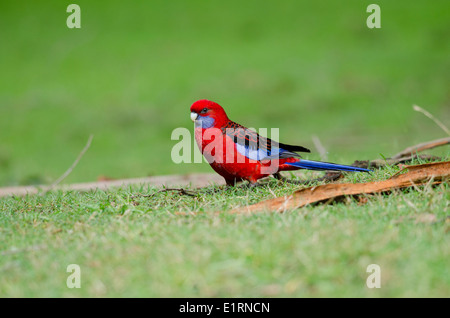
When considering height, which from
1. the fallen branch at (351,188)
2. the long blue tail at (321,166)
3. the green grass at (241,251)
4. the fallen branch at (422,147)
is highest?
the fallen branch at (422,147)

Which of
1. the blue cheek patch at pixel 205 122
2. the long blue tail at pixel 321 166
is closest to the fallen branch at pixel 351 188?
the long blue tail at pixel 321 166

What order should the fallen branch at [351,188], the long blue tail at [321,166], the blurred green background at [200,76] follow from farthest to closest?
1. the blurred green background at [200,76]
2. the long blue tail at [321,166]
3. the fallen branch at [351,188]

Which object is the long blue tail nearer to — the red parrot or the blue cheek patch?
the red parrot

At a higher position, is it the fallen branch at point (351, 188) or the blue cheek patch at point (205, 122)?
the blue cheek patch at point (205, 122)

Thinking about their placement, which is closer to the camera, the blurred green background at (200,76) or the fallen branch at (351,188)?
the fallen branch at (351,188)

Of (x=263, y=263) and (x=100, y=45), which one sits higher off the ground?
(x=100, y=45)

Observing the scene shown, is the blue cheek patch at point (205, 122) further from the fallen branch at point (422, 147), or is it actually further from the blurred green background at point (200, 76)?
the blurred green background at point (200, 76)

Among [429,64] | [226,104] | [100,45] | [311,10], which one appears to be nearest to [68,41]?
[100,45]
